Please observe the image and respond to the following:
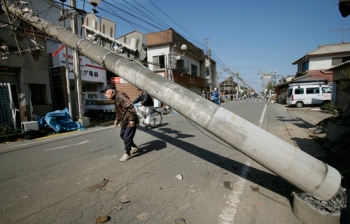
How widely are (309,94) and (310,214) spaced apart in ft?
73.7

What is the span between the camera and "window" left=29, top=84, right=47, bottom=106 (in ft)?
35.0

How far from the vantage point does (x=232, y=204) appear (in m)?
Answer: 2.60

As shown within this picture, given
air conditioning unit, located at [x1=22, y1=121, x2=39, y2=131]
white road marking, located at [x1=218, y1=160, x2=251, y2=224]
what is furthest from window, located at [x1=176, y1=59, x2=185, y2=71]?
white road marking, located at [x1=218, y1=160, x2=251, y2=224]

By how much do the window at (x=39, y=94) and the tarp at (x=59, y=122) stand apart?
3195 mm

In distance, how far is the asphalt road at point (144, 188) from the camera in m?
2.38

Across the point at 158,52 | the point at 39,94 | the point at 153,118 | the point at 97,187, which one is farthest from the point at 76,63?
the point at 158,52

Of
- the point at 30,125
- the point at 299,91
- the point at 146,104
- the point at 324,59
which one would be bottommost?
the point at 30,125

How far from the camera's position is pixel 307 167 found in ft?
Result: 7.11

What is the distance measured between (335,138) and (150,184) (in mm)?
5861

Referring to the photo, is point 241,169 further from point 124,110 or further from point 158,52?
point 158,52

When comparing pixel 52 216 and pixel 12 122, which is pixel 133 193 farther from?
pixel 12 122

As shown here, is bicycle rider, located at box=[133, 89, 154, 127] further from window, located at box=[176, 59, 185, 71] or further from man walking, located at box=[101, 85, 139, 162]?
window, located at box=[176, 59, 185, 71]

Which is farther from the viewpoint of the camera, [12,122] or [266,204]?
[12,122]

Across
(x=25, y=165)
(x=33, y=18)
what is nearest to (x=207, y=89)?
(x=33, y=18)
